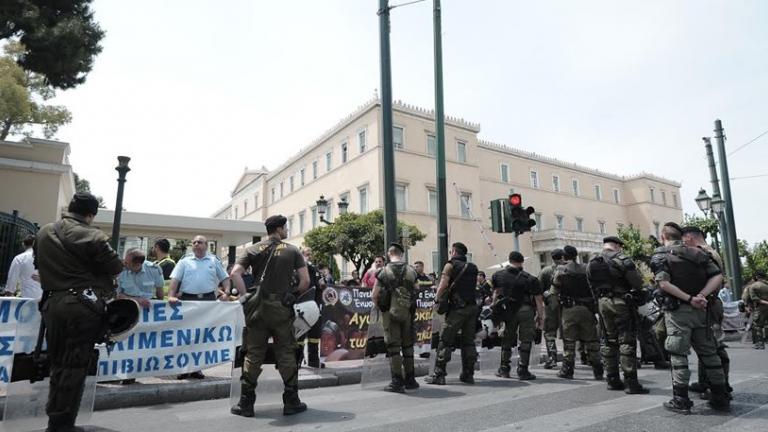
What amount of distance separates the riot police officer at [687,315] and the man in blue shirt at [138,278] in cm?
607

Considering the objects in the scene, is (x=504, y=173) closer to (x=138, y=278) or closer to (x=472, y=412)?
(x=138, y=278)

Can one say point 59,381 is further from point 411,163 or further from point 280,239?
point 411,163

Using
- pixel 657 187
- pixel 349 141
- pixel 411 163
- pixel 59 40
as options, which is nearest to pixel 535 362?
pixel 59 40

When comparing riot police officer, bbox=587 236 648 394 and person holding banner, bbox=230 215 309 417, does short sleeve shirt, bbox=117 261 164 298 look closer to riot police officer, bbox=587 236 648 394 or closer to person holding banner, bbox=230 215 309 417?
person holding banner, bbox=230 215 309 417

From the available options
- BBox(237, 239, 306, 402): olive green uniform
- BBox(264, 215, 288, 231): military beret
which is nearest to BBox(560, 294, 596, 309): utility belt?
BBox(237, 239, 306, 402): olive green uniform

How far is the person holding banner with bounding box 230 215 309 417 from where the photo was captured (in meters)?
4.91

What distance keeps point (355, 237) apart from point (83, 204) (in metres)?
23.1

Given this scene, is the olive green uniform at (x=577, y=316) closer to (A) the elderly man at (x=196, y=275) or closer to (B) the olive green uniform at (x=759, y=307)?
(A) the elderly man at (x=196, y=275)

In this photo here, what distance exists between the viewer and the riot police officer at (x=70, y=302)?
153 inches

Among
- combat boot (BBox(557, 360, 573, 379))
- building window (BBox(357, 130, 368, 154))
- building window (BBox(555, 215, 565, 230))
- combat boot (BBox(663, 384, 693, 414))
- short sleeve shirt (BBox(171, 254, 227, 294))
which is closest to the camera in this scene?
combat boot (BBox(663, 384, 693, 414))

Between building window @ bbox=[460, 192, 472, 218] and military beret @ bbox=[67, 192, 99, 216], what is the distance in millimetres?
34883

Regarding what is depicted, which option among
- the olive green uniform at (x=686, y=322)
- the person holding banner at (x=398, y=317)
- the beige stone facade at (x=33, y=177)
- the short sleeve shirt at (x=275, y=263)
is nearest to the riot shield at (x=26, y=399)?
the short sleeve shirt at (x=275, y=263)

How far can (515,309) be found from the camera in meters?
7.38

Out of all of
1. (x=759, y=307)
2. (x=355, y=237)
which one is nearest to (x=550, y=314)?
(x=759, y=307)
